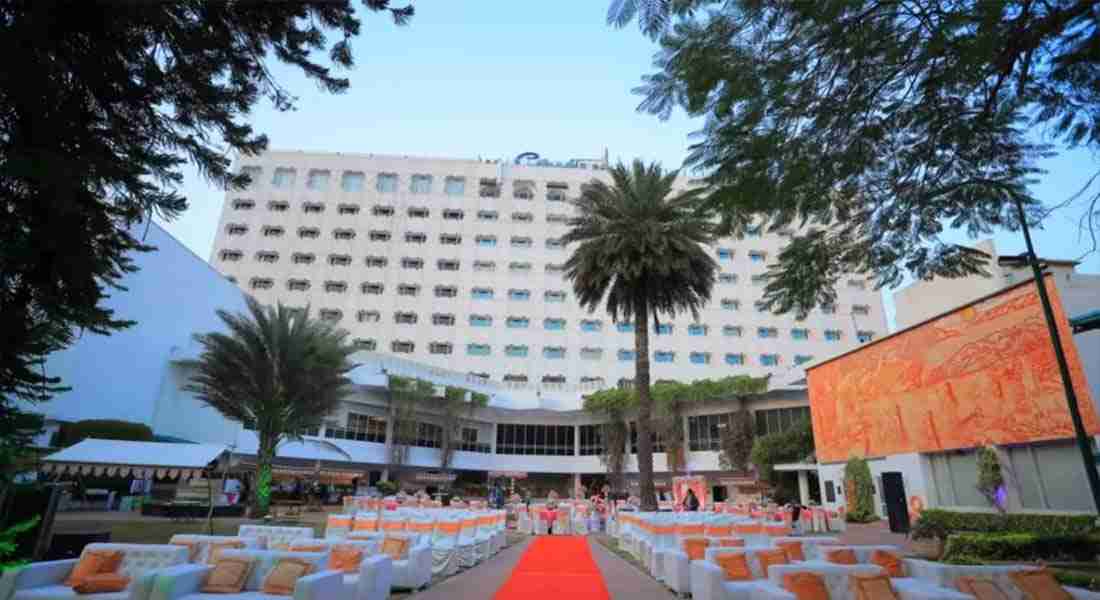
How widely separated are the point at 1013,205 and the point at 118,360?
107 ft

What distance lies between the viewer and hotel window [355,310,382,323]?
161 feet

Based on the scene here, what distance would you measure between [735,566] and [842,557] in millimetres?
1666

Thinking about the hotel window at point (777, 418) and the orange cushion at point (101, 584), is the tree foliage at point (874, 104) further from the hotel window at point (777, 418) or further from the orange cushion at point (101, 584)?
the hotel window at point (777, 418)

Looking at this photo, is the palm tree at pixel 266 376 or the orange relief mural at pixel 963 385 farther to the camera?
the palm tree at pixel 266 376

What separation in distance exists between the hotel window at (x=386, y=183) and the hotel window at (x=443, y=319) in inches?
550

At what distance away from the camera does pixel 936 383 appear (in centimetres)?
1934

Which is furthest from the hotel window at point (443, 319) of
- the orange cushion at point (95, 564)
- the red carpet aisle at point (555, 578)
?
the orange cushion at point (95, 564)

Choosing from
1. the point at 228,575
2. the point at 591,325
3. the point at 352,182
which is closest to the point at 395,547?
the point at 228,575

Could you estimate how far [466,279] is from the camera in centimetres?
5066

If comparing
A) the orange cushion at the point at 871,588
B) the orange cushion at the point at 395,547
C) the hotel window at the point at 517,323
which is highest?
the hotel window at the point at 517,323

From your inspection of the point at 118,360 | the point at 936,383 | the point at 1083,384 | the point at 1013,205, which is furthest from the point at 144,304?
the point at 1083,384

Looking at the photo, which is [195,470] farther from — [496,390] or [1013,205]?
[496,390]

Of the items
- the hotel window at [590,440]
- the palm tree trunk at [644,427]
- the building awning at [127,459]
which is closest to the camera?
the building awning at [127,459]

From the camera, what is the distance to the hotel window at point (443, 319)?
161 ft
